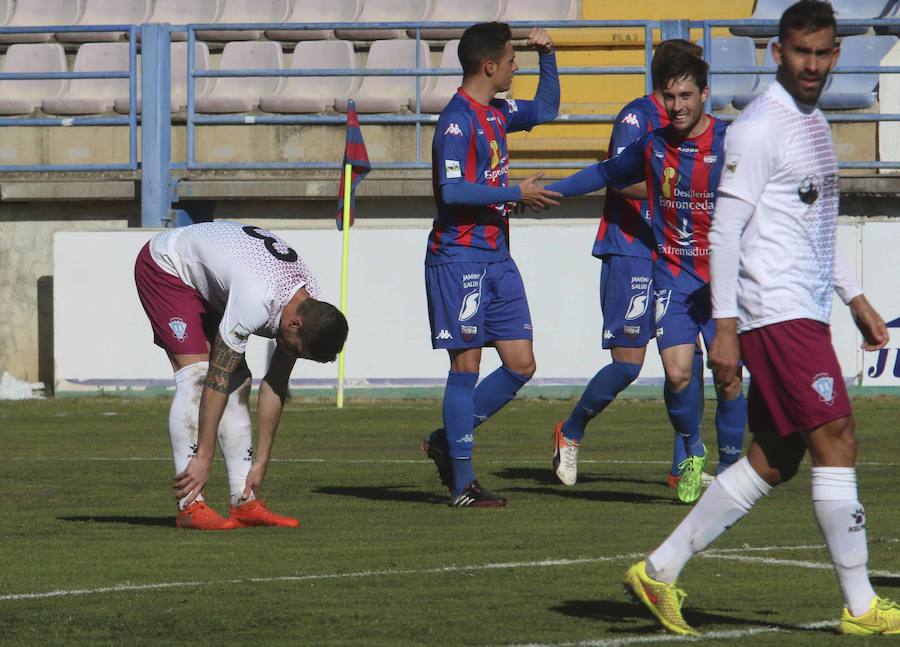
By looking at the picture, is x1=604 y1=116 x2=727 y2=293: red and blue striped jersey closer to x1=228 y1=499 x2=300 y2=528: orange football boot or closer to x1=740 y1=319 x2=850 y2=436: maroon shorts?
x1=228 y1=499 x2=300 y2=528: orange football boot

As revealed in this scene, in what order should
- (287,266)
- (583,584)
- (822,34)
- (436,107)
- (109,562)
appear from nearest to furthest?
(822,34)
(583,584)
(109,562)
(287,266)
(436,107)

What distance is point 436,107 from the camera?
19156 millimetres

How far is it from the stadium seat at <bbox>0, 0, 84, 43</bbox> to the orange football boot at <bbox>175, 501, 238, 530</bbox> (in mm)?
15761

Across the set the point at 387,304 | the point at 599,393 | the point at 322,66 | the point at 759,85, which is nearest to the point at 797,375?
the point at 599,393

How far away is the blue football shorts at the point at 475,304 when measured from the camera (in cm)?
876

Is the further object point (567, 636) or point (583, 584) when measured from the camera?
point (583, 584)

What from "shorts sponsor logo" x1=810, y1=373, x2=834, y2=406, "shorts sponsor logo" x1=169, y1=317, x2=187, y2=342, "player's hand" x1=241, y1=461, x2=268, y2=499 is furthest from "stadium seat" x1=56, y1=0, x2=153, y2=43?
"shorts sponsor logo" x1=810, y1=373, x2=834, y2=406

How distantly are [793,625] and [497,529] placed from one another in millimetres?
2560

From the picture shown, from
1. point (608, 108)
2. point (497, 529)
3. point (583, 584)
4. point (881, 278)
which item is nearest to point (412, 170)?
point (608, 108)

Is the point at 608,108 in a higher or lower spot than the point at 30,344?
higher

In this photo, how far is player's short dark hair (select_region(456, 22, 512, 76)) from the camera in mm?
8742

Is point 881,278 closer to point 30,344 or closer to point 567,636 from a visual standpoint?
point 30,344

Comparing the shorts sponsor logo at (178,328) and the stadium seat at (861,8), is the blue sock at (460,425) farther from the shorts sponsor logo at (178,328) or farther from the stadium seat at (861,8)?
the stadium seat at (861,8)

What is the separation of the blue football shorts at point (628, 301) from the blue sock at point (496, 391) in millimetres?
724
